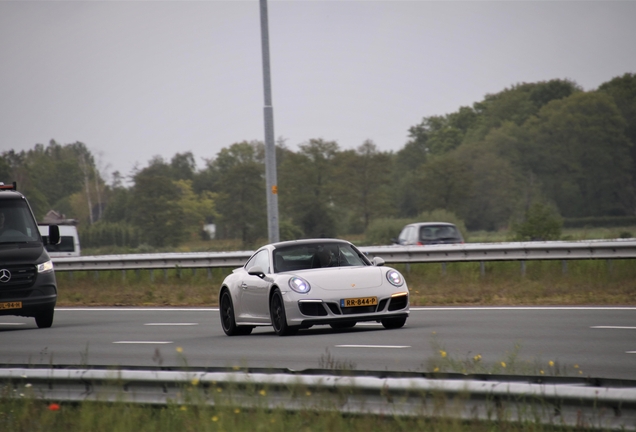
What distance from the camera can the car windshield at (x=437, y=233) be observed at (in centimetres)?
3095

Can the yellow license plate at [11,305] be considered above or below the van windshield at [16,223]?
below

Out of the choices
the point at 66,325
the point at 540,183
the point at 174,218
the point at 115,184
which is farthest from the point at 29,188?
the point at 66,325

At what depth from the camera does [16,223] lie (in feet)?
58.4

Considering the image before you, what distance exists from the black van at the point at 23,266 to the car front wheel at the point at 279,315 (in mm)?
5083

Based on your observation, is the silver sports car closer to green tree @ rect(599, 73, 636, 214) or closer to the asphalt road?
the asphalt road

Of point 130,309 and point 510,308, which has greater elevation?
point 510,308

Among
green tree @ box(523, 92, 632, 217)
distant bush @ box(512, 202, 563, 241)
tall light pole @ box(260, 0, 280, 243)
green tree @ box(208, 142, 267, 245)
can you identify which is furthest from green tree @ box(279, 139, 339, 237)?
tall light pole @ box(260, 0, 280, 243)

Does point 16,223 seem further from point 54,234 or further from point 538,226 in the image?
point 538,226

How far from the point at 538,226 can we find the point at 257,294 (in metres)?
29.7

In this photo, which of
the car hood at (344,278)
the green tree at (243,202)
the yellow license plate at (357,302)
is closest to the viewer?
the yellow license plate at (357,302)

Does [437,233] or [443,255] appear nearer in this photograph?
[443,255]

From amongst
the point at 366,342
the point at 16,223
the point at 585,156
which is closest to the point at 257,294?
the point at 366,342

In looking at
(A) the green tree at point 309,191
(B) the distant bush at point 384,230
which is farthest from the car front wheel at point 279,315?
(A) the green tree at point 309,191

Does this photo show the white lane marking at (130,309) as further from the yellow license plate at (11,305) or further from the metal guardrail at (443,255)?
the yellow license plate at (11,305)
